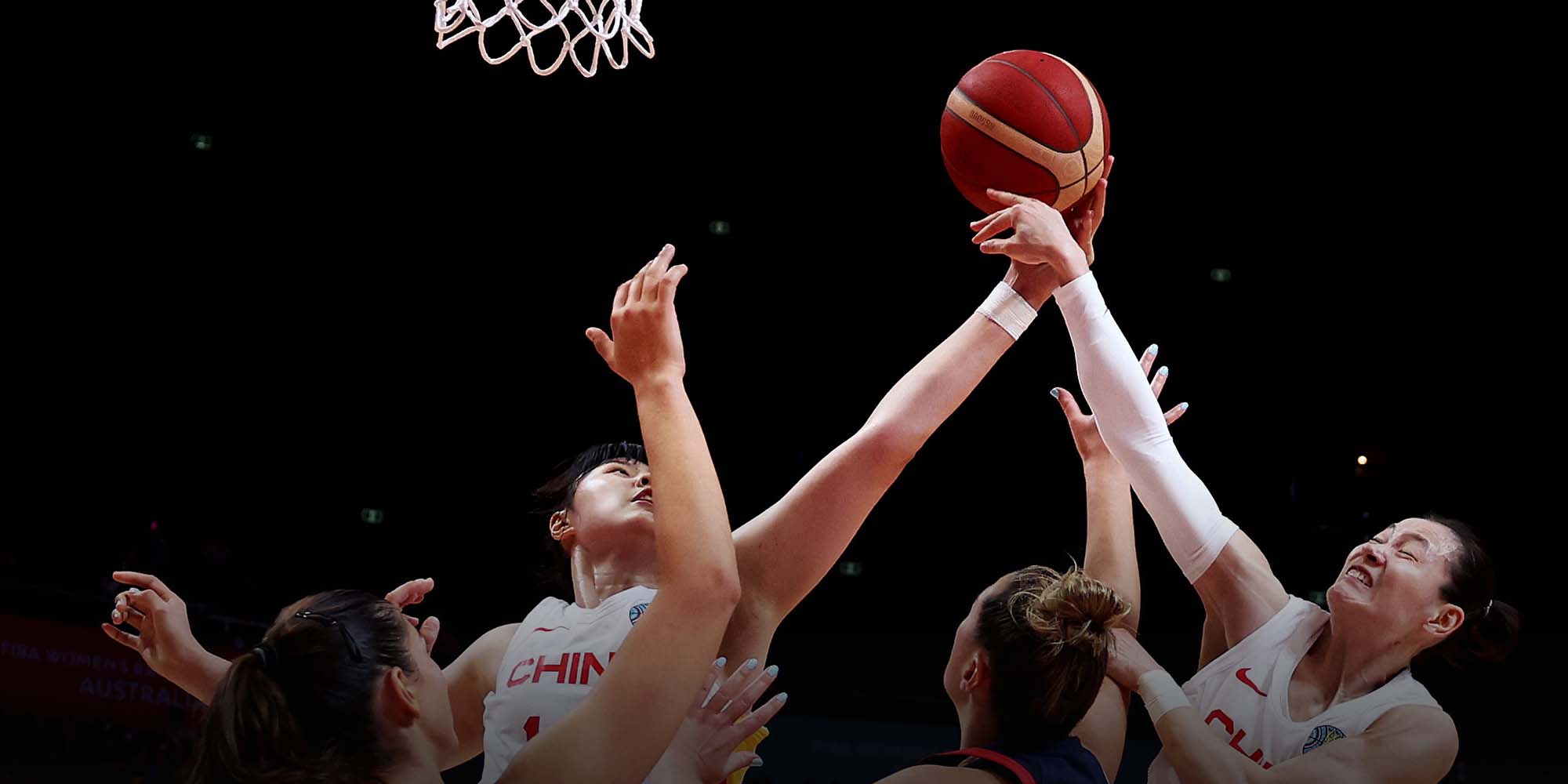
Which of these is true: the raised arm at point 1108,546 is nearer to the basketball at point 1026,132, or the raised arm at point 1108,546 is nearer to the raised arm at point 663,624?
the basketball at point 1026,132

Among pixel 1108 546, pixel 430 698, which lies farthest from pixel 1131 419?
pixel 430 698

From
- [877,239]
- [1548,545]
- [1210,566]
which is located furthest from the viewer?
[877,239]

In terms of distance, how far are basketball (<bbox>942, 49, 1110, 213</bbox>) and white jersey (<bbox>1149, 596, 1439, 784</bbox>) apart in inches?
34.9

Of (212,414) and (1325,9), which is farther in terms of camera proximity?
(212,414)

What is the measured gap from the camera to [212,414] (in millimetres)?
8555

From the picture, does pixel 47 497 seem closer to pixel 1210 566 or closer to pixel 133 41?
pixel 133 41

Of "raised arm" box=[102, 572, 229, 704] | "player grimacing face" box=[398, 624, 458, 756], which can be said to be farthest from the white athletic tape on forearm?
"raised arm" box=[102, 572, 229, 704]

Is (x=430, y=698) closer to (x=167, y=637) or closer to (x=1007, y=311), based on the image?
(x=167, y=637)

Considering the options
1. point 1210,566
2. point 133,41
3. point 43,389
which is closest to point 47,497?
point 43,389

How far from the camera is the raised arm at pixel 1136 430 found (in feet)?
7.61

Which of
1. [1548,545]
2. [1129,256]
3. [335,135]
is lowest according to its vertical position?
[1548,545]

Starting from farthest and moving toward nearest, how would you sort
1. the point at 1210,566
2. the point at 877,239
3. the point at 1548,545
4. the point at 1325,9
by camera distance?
the point at 877,239, the point at 1548,545, the point at 1325,9, the point at 1210,566

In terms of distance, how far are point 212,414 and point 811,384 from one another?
3799mm

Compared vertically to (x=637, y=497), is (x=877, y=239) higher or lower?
higher
